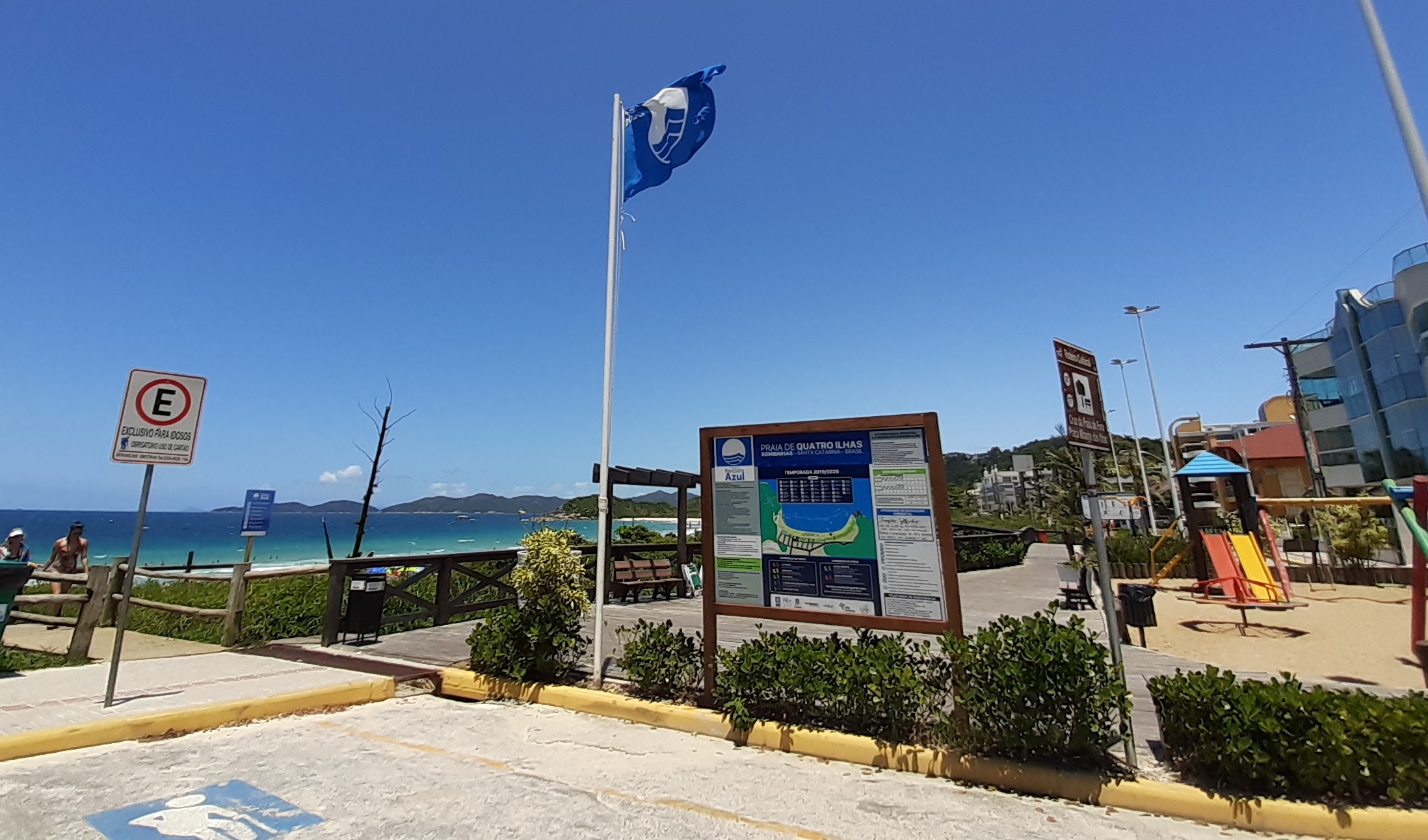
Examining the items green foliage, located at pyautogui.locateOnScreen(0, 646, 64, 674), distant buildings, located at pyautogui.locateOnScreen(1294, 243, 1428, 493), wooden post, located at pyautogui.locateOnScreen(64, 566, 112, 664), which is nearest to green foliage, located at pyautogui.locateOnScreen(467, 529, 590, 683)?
green foliage, located at pyautogui.locateOnScreen(0, 646, 64, 674)

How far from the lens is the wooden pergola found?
12.5m

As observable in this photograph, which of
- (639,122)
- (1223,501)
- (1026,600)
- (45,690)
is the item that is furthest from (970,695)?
(1223,501)

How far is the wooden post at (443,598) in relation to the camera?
9.55 metres

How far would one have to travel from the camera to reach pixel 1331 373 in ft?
148

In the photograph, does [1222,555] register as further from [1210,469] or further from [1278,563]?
[1210,469]

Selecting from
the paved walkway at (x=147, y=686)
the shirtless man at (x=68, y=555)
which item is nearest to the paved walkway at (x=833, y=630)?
the paved walkway at (x=147, y=686)

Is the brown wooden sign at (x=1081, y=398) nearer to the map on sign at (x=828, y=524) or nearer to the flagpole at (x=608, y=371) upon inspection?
the map on sign at (x=828, y=524)

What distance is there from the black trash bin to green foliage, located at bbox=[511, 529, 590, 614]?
292 inches

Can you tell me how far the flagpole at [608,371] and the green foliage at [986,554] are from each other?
705 inches

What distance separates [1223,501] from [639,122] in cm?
3343

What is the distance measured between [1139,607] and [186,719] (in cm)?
1073

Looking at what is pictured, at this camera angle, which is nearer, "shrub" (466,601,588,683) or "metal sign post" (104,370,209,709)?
"metal sign post" (104,370,209,709)

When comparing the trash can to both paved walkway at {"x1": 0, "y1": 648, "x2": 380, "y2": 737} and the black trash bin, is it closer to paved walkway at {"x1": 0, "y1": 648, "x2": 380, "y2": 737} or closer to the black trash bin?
paved walkway at {"x1": 0, "y1": 648, "x2": 380, "y2": 737}

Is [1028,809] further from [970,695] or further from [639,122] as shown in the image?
[639,122]
